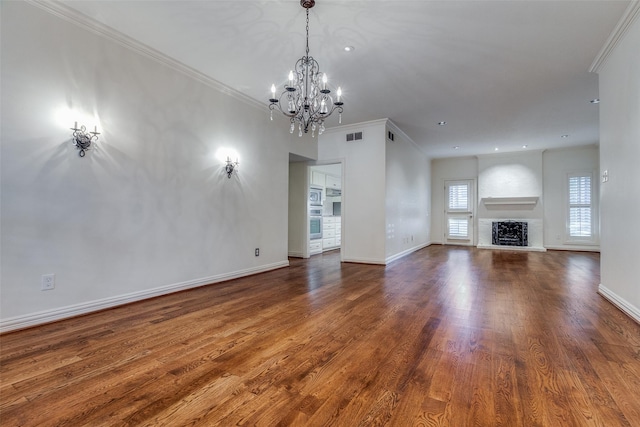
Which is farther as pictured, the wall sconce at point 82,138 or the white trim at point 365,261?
the white trim at point 365,261

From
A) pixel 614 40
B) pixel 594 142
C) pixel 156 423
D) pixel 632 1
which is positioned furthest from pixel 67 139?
pixel 594 142

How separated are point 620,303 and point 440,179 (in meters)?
6.87

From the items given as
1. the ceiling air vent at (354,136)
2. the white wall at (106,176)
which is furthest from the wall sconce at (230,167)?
the ceiling air vent at (354,136)

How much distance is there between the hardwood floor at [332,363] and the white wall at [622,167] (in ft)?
1.06

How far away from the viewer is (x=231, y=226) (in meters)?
4.16

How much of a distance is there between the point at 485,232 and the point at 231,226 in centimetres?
734

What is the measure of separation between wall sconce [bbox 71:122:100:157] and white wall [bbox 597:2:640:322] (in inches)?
187

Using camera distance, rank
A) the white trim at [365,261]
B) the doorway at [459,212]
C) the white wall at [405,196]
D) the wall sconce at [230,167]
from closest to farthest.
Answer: the wall sconce at [230,167]
the white trim at [365,261]
the white wall at [405,196]
the doorway at [459,212]

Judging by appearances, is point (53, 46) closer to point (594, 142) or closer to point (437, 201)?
point (437, 201)

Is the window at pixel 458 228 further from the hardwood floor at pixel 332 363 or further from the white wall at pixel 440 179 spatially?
the hardwood floor at pixel 332 363

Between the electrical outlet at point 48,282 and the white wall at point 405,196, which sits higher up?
the white wall at point 405,196

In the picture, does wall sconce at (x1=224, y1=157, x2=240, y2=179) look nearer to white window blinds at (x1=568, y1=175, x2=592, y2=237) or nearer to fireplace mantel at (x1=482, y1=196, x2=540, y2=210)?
fireplace mantel at (x1=482, y1=196, x2=540, y2=210)

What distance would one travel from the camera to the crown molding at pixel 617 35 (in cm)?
247

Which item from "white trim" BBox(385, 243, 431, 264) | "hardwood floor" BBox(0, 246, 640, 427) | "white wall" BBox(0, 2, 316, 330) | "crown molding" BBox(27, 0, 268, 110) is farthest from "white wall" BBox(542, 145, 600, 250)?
"crown molding" BBox(27, 0, 268, 110)
